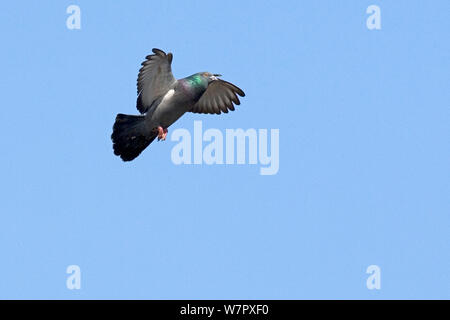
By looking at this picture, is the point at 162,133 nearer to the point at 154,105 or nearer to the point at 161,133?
the point at 161,133

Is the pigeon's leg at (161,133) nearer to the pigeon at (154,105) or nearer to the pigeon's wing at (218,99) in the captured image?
the pigeon at (154,105)

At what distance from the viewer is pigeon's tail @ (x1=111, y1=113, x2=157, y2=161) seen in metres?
29.4

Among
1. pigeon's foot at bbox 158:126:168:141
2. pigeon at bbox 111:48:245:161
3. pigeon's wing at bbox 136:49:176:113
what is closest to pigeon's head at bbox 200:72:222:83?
pigeon at bbox 111:48:245:161

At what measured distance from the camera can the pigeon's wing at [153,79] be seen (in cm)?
2888

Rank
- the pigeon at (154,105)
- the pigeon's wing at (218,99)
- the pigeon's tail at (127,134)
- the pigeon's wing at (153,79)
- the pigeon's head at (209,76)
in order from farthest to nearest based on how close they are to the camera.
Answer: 1. the pigeon's wing at (218,99)
2. the pigeon's head at (209,76)
3. the pigeon's tail at (127,134)
4. the pigeon at (154,105)
5. the pigeon's wing at (153,79)

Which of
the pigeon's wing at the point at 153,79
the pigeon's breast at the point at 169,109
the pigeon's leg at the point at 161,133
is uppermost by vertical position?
the pigeon's wing at the point at 153,79

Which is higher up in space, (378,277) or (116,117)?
(116,117)

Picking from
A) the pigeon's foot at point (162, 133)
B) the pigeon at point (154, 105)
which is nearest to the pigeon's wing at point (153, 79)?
the pigeon at point (154, 105)

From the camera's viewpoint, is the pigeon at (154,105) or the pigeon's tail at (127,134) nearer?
the pigeon at (154,105)

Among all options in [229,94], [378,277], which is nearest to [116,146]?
[229,94]

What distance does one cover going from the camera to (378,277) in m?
29.5
